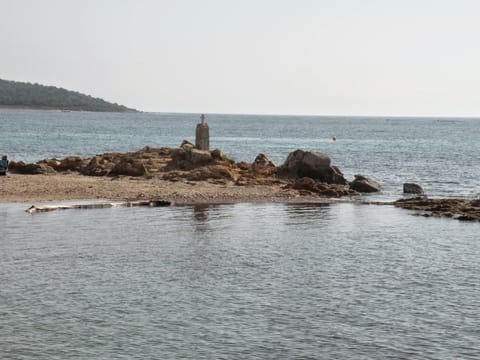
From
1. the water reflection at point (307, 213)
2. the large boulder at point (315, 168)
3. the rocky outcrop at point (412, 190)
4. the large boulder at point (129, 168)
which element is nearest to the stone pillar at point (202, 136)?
the large boulder at point (129, 168)

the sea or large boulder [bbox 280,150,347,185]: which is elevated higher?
large boulder [bbox 280,150,347,185]

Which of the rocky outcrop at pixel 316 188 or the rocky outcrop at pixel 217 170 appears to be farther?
the rocky outcrop at pixel 217 170

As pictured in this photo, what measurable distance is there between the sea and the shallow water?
0.18ft

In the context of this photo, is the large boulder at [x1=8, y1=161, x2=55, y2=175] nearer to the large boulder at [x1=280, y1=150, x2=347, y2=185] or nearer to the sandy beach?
the sandy beach

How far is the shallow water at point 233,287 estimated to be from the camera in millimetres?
18438

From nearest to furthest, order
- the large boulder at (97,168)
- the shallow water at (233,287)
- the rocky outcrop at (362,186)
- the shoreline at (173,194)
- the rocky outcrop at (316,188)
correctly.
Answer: the shallow water at (233,287), the shoreline at (173,194), the rocky outcrop at (316,188), the rocky outcrop at (362,186), the large boulder at (97,168)

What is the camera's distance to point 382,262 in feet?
90.9

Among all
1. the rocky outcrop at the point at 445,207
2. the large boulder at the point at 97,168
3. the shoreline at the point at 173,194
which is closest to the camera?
the rocky outcrop at the point at 445,207

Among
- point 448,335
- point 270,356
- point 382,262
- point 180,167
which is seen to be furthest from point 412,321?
point 180,167

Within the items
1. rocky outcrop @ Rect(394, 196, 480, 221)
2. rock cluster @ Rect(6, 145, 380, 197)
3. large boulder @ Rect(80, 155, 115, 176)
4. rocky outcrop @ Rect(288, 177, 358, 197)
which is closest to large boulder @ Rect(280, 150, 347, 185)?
rock cluster @ Rect(6, 145, 380, 197)

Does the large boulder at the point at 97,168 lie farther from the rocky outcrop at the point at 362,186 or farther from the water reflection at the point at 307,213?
the rocky outcrop at the point at 362,186

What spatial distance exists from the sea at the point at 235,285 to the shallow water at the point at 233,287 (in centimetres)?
6

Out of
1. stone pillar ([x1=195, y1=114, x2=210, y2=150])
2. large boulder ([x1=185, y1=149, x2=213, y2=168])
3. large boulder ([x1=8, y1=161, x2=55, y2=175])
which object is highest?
stone pillar ([x1=195, y1=114, x2=210, y2=150])

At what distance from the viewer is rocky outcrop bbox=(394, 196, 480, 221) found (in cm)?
3951
